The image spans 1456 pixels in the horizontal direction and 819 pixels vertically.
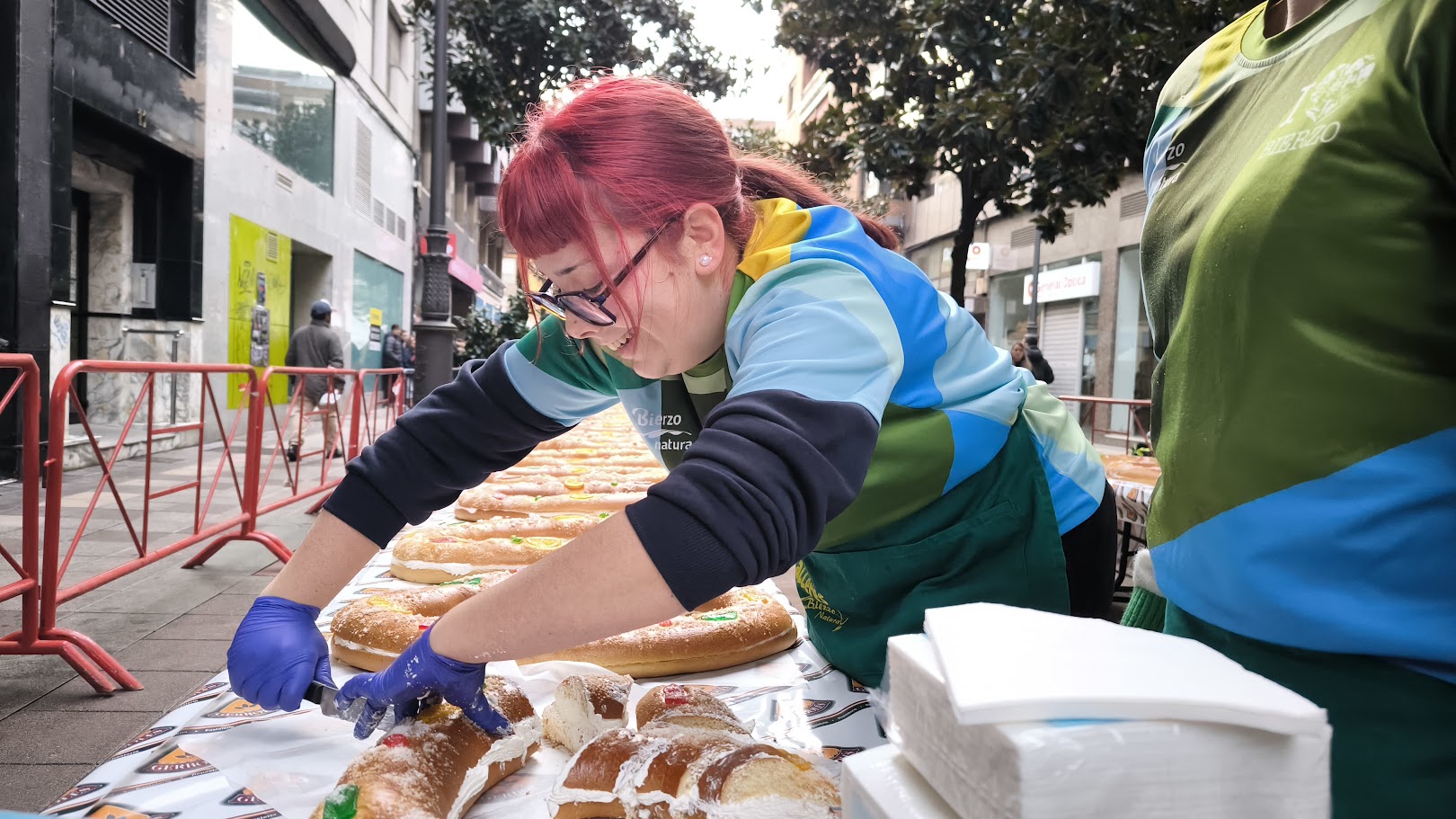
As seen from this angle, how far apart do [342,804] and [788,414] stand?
0.70 metres

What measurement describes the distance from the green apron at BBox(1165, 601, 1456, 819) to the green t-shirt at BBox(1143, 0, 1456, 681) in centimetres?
2

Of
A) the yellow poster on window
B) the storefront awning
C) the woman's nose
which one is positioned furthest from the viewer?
the storefront awning

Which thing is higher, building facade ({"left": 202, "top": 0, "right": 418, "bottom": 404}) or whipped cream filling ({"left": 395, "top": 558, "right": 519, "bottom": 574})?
building facade ({"left": 202, "top": 0, "right": 418, "bottom": 404})

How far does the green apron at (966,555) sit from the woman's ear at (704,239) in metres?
0.47

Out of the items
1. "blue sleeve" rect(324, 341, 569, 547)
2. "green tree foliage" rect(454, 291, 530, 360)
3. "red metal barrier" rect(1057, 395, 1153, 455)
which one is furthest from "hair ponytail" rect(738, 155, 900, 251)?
"green tree foliage" rect(454, 291, 530, 360)

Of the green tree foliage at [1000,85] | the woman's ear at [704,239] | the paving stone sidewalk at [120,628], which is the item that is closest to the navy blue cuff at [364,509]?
the woman's ear at [704,239]

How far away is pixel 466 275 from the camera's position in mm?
29500

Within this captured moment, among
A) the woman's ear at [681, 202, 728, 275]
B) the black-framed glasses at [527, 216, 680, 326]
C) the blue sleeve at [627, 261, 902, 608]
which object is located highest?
the woman's ear at [681, 202, 728, 275]

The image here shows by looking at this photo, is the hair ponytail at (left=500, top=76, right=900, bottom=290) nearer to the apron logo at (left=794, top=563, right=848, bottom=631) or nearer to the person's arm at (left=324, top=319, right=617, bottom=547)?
the person's arm at (left=324, top=319, right=617, bottom=547)

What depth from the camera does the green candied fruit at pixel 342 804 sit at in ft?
3.46

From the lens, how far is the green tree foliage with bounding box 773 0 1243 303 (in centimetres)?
575

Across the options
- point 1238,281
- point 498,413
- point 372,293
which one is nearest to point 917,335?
point 1238,281

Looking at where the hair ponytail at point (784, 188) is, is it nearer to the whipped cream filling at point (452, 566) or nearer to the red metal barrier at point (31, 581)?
the whipped cream filling at point (452, 566)

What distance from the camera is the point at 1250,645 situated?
35.0 inches
